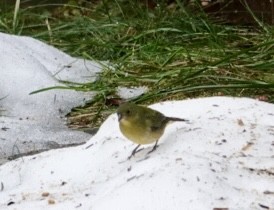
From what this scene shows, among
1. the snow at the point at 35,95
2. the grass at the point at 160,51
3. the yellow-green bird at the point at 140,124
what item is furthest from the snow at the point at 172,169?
the grass at the point at 160,51

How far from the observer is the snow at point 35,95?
4.12 m

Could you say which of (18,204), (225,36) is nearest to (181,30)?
(225,36)

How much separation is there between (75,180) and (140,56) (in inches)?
79.3

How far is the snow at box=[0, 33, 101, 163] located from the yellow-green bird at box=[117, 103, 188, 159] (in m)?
1.03

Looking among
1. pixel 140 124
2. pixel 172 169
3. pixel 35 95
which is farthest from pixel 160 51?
pixel 172 169

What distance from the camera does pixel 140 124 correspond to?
3.03m

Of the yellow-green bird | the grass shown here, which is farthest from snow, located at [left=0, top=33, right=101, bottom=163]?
the yellow-green bird

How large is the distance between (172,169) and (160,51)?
241 centimetres

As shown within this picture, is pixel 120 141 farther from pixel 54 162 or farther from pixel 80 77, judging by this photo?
pixel 80 77

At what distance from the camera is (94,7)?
680cm

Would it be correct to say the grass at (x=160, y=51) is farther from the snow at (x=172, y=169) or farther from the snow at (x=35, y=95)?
the snow at (x=172, y=169)

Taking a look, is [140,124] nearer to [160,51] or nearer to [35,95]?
[35,95]

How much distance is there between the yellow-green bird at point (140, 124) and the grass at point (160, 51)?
1.03 m

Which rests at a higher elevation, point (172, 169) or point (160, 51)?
point (160, 51)
